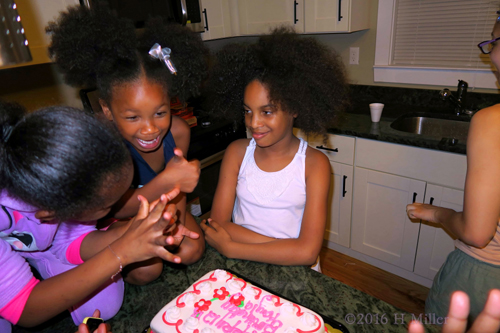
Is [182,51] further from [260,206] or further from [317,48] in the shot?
[260,206]

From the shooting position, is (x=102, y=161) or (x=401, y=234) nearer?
(x=102, y=161)

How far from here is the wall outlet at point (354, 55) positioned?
98.2 inches

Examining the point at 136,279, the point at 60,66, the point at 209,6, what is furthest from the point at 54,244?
the point at 209,6

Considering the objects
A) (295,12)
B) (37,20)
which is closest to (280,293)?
(37,20)

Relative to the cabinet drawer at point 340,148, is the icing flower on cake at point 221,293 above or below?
above

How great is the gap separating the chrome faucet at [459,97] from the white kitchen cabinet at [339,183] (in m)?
0.68

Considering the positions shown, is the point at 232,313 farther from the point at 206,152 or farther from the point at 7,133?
the point at 206,152

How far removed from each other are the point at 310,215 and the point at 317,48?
618 millimetres

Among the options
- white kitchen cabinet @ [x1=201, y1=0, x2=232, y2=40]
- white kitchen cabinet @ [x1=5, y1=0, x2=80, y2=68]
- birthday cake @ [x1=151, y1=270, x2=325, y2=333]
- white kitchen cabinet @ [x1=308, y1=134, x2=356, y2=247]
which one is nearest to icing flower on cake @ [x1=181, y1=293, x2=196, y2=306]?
birthday cake @ [x1=151, y1=270, x2=325, y2=333]

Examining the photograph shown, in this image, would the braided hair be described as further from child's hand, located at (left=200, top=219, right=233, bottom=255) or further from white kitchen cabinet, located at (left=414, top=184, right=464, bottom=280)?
white kitchen cabinet, located at (left=414, top=184, right=464, bottom=280)

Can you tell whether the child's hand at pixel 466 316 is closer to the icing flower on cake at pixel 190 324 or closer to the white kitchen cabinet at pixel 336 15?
the icing flower on cake at pixel 190 324

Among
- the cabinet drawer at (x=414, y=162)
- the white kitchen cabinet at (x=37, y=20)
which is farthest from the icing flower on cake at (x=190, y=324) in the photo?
the cabinet drawer at (x=414, y=162)

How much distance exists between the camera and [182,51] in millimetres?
1185

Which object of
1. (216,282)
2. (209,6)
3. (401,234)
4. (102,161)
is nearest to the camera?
(102,161)
